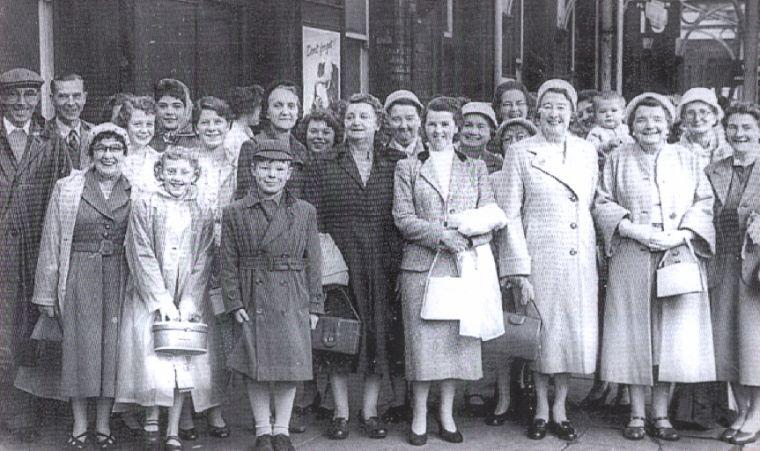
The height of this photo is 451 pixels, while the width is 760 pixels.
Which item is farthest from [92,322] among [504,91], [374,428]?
[504,91]

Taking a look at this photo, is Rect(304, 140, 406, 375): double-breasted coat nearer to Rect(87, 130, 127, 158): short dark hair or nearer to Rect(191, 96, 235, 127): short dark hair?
Rect(191, 96, 235, 127): short dark hair

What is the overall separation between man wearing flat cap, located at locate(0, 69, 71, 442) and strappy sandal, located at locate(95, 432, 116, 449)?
17.6 inches

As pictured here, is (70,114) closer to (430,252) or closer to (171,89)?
(171,89)

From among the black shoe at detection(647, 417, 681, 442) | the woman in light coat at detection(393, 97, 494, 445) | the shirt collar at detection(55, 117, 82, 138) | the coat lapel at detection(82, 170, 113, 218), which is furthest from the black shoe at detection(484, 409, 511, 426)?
the shirt collar at detection(55, 117, 82, 138)

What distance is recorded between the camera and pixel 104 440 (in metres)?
5.26

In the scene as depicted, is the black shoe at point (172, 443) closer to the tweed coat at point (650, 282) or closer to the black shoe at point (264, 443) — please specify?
the black shoe at point (264, 443)

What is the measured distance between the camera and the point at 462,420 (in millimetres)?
5977

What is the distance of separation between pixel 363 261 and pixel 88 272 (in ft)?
4.49

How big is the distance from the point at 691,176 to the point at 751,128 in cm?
39

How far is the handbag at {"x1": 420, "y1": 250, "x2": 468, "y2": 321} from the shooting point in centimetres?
534

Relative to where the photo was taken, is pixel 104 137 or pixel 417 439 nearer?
pixel 104 137

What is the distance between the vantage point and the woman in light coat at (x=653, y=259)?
5.47 meters

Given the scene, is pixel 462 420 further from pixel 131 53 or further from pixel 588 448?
pixel 131 53

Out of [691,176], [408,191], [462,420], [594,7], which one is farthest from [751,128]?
[594,7]
